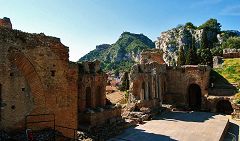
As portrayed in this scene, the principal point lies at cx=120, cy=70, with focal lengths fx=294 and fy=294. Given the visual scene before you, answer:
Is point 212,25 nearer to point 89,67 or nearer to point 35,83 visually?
point 89,67

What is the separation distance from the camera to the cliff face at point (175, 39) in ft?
416

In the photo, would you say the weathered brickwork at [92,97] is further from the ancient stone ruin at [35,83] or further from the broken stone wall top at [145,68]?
the broken stone wall top at [145,68]

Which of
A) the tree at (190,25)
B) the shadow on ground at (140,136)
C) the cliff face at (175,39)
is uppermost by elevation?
the tree at (190,25)

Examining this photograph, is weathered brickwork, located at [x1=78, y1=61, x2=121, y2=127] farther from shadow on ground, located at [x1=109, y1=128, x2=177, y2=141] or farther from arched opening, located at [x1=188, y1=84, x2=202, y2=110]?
arched opening, located at [x1=188, y1=84, x2=202, y2=110]

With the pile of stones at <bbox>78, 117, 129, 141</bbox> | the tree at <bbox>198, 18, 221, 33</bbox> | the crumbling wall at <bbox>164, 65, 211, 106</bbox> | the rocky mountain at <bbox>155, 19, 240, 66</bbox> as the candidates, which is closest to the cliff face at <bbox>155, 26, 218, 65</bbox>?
the rocky mountain at <bbox>155, 19, 240, 66</bbox>

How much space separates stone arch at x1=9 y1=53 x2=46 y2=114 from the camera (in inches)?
545

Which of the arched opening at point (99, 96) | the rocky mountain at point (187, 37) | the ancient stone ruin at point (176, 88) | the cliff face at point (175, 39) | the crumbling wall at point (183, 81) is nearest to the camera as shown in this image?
the arched opening at point (99, 96)

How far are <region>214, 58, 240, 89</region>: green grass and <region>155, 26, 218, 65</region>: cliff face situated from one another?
7445 cm

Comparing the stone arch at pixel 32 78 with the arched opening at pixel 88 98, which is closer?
the stone arch at pixel 32 78

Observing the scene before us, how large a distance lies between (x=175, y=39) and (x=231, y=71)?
111120mm

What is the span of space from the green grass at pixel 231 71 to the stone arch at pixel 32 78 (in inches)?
1180

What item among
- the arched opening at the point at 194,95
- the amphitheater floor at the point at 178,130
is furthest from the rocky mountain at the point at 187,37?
the amphitheater floor at the point at 178,130

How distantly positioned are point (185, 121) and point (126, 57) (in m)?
170

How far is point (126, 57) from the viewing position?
19688cm
